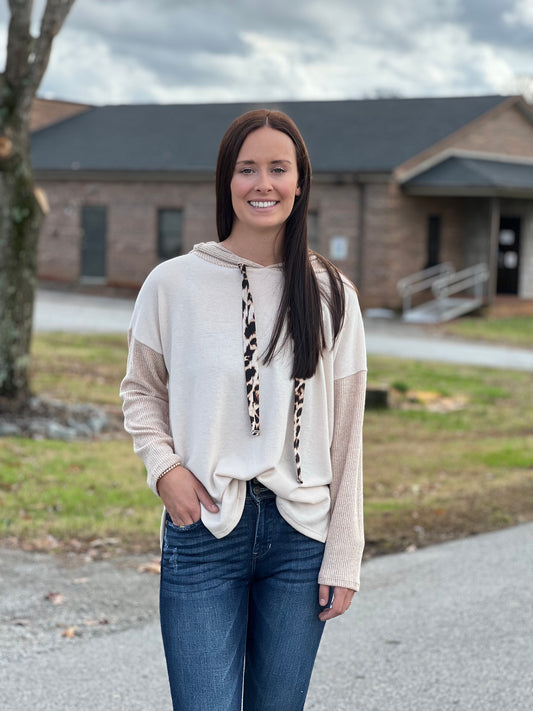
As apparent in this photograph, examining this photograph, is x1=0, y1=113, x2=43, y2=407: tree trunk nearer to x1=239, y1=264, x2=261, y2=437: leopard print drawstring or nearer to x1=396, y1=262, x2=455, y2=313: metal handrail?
x1=239, y1=264, x2=261, y2=437: leopard print drawstring

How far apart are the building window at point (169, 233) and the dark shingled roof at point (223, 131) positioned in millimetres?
1375

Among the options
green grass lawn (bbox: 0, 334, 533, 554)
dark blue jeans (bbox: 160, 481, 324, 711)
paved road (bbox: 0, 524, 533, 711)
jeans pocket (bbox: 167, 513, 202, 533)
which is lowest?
green grass lawn (bbox: 0, 334, 533, 554)

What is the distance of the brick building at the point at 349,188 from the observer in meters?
26.5

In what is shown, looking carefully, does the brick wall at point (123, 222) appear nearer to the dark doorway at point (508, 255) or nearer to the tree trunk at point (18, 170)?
the dark doorway at point (508, 255)

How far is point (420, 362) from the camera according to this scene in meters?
17.4

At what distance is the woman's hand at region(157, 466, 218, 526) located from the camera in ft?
8.51

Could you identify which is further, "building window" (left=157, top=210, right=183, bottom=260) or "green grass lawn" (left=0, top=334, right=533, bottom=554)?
"building window" (left=157, top=210, right=183, bottom=260)

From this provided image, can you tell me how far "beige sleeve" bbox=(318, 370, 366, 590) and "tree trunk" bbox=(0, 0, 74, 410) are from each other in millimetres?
7557

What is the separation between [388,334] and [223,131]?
10.9 meters

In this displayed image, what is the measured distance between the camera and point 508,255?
29.7 m

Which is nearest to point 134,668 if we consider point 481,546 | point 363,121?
point 481,546

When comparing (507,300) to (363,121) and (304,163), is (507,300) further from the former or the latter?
(304,163)

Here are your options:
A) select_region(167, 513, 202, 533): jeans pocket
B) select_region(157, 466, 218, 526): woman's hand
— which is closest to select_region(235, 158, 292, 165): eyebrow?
select_region(157, 466, 218, 526): woman's hand

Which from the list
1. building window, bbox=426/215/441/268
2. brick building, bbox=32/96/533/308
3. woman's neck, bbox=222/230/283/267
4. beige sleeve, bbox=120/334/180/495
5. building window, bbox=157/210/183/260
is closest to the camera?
beige sleeve, bbox=120/334/180/495
